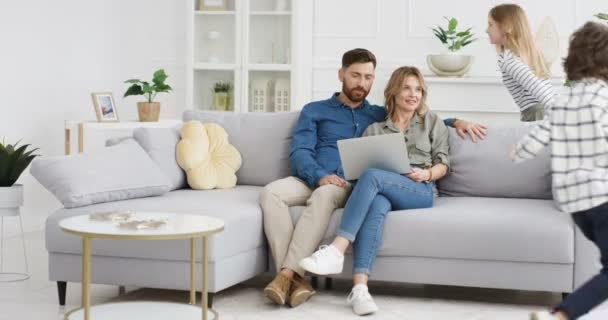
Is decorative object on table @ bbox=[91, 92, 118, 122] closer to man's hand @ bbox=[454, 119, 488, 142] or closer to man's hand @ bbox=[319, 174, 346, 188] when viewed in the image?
man's hand @ bbox=[319, 174, 346, 188]

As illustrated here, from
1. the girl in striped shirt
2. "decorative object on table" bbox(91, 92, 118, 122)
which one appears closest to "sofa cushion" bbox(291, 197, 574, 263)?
the girl in striped shirt

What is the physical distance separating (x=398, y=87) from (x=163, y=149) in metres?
1.07

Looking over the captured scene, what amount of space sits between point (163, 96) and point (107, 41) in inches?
21.9

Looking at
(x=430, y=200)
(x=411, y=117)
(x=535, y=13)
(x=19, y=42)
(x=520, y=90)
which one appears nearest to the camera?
(x=430, y=200)

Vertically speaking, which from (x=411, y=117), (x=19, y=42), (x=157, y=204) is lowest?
(x=157, y=204)

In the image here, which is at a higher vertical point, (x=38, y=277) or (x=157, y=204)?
(x=157, y=204)

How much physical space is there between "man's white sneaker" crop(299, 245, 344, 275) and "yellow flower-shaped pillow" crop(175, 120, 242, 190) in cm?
83

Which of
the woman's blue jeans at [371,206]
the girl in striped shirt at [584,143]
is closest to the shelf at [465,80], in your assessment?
the woman's blue jeans at [371,206]

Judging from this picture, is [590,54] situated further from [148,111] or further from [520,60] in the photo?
[148,111]

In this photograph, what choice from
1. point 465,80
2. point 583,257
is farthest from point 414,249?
point 465,80

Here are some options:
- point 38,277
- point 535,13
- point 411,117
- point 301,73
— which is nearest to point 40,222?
point 38,277

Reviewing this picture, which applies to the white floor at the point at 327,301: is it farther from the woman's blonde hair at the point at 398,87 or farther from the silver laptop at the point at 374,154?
the woman's blonde hair at the point at 398,87

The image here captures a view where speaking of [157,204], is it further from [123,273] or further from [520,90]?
[520,90]

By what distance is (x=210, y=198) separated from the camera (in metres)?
3.80
